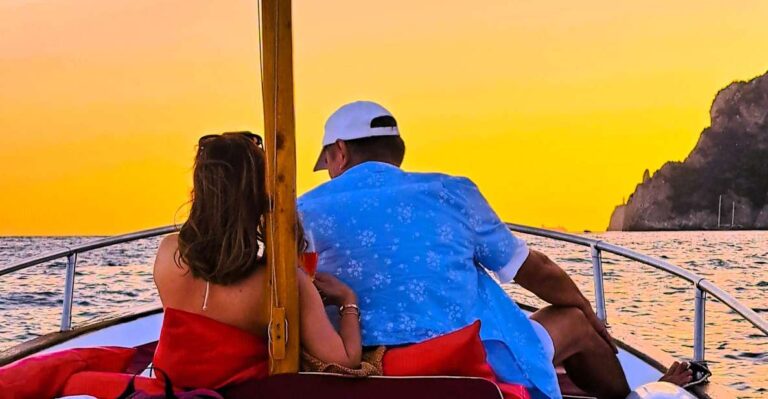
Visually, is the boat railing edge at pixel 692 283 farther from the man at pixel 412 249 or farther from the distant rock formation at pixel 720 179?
the distant rock formation at pixel 720 179

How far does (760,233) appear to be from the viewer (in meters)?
75.6

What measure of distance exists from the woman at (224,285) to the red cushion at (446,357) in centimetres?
11

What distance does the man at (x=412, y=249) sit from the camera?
2842mm

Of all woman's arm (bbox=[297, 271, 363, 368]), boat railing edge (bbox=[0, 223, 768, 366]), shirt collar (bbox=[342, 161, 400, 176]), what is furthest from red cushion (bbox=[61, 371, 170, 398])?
boat railing edge (bbox=[0, 223, 768, 366])

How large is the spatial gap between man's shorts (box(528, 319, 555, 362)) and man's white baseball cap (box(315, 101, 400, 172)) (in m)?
0.71

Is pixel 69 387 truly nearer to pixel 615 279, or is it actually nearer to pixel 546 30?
pixel 546 30

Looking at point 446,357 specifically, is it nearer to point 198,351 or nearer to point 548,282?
point 198,351

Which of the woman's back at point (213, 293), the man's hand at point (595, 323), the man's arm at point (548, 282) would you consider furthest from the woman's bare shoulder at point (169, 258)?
the man's hand at point (595, 323)

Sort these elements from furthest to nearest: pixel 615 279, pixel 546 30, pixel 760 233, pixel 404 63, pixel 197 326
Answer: pixel 760 233
pixel 615 279
pixel 546 30
pixel 404 63
pixel 197 326

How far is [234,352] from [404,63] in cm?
443

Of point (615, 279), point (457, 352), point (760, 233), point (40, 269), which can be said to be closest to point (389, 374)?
point (457, 352)

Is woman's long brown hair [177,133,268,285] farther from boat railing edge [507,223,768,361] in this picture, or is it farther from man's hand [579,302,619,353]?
boat railing edge [507,223,768,361]

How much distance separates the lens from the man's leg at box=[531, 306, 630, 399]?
333 cm

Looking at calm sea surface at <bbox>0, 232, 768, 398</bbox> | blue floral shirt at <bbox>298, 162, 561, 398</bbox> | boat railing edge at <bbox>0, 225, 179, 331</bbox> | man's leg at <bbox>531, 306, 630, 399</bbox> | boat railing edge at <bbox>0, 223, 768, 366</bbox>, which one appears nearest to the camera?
blue floral shirt at <bbox>298, 162, 561, 398</bbox>
